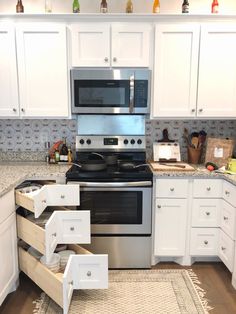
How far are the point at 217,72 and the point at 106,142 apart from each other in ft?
3.84

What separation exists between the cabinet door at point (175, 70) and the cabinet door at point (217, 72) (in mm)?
68

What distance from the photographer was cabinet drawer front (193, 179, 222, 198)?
2.44 m

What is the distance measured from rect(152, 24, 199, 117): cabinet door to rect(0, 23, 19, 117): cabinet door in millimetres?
1215

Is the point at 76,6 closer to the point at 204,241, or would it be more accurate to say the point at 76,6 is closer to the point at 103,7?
the point at 103,7

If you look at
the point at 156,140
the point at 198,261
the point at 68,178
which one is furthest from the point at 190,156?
the point at 68,178

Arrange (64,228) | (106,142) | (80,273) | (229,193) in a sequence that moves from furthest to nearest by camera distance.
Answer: (106,142), (229,193), (64,228), (80,273)

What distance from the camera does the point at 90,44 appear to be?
2480mm

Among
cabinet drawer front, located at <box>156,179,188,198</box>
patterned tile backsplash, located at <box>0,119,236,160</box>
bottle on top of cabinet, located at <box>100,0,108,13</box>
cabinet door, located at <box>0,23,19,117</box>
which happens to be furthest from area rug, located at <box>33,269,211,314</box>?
bottle on top of cabinet, located at <box>100,0,108,13</box>

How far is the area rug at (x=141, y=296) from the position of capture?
201 centimetres

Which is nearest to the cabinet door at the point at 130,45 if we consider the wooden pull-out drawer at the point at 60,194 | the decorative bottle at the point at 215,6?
the decorative bottle at the point at 215,6

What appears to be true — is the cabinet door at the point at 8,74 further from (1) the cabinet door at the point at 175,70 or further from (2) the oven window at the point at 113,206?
(1) the cabinet door at the point at 175,70

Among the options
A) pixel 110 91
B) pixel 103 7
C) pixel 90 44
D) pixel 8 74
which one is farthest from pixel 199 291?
pixel 103 7

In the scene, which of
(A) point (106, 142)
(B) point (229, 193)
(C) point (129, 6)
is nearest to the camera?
(B) point (229, 193)

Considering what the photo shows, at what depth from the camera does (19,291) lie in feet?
7.29
